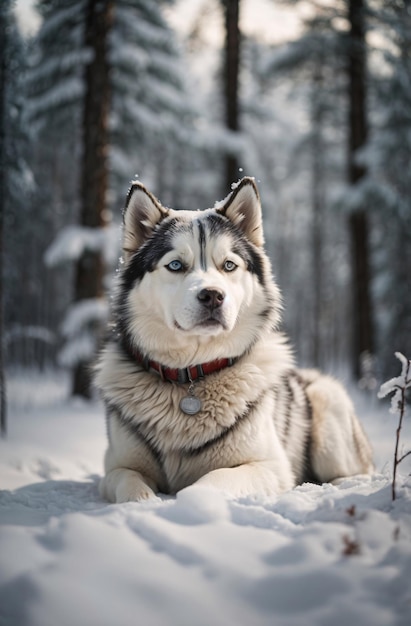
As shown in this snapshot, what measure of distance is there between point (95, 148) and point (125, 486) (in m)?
7.31

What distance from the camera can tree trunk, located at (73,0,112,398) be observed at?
328 inches

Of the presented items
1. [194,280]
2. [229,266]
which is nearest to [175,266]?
[194,280]

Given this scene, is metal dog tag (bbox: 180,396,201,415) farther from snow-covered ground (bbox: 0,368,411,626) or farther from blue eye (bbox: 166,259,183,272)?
blue eye (bbox: 166,259,183,272)

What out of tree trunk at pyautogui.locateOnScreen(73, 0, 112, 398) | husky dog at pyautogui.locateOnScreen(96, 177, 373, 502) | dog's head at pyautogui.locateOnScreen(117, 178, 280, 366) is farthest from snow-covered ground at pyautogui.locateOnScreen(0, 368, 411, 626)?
tree trunk at pyautogui.locateOnScreen(73, 0, 112, 398)

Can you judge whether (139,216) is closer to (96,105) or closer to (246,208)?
(246,208)

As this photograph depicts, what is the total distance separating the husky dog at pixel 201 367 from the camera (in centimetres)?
Answer: 284

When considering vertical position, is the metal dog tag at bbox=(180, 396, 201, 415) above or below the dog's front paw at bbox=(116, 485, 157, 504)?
above

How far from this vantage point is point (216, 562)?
5.45 ft

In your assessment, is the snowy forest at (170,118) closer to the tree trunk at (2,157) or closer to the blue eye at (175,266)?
the tree trunk at (2,157)

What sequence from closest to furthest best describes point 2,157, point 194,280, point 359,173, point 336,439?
point 194,280 → point 336,439 → point 2,157 → point 359,173

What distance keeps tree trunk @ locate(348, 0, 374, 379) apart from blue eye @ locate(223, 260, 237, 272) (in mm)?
8649

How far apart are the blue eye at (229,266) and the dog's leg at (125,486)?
1510mm

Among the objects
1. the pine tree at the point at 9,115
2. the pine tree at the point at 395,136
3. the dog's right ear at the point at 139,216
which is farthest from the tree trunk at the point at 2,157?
the pine tree at the point at 395,136

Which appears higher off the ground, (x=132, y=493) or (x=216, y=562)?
(x=216, y=562)
